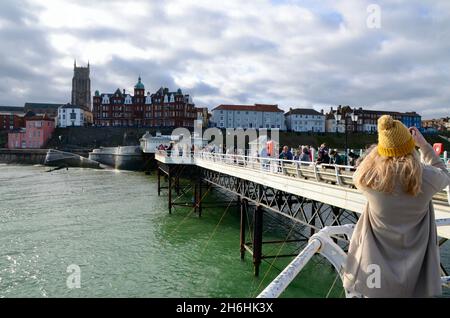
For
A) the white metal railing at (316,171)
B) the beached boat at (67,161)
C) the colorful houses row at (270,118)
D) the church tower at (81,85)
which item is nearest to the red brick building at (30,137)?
the beached boat at (67,161)

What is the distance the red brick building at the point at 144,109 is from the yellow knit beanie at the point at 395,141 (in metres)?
121

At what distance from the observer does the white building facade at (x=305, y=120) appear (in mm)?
133375

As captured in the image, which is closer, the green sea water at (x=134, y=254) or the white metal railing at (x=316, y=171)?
the white metal railing at (x=316, y=171)

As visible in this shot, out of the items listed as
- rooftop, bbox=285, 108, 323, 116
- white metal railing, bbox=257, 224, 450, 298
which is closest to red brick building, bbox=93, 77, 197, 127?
rooftop, bbox=285, 108, 323, 116

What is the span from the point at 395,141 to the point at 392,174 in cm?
27

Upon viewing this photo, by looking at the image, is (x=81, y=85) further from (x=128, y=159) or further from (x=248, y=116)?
(x=128, y=159)

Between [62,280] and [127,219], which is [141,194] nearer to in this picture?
[127,219]

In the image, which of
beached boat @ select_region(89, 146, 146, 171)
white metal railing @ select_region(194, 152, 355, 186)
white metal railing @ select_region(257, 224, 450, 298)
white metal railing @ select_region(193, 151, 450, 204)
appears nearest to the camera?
white metal railing @ select_region(257, 224, 450, 298)

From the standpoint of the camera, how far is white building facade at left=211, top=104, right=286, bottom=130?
12962 centimetres

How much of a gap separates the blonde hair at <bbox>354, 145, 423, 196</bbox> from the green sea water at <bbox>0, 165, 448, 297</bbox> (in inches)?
196

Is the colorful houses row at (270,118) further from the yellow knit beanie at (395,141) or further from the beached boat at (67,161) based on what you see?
the yellow knit beanie at (395,141)

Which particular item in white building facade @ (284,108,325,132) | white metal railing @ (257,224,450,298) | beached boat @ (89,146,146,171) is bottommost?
beached boat @ (89,146,146,171)

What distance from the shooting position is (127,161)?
66500 mm

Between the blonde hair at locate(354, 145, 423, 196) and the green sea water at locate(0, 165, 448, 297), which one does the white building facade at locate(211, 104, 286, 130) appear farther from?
the blonde hair at locate(354, 145, 423, 196)
